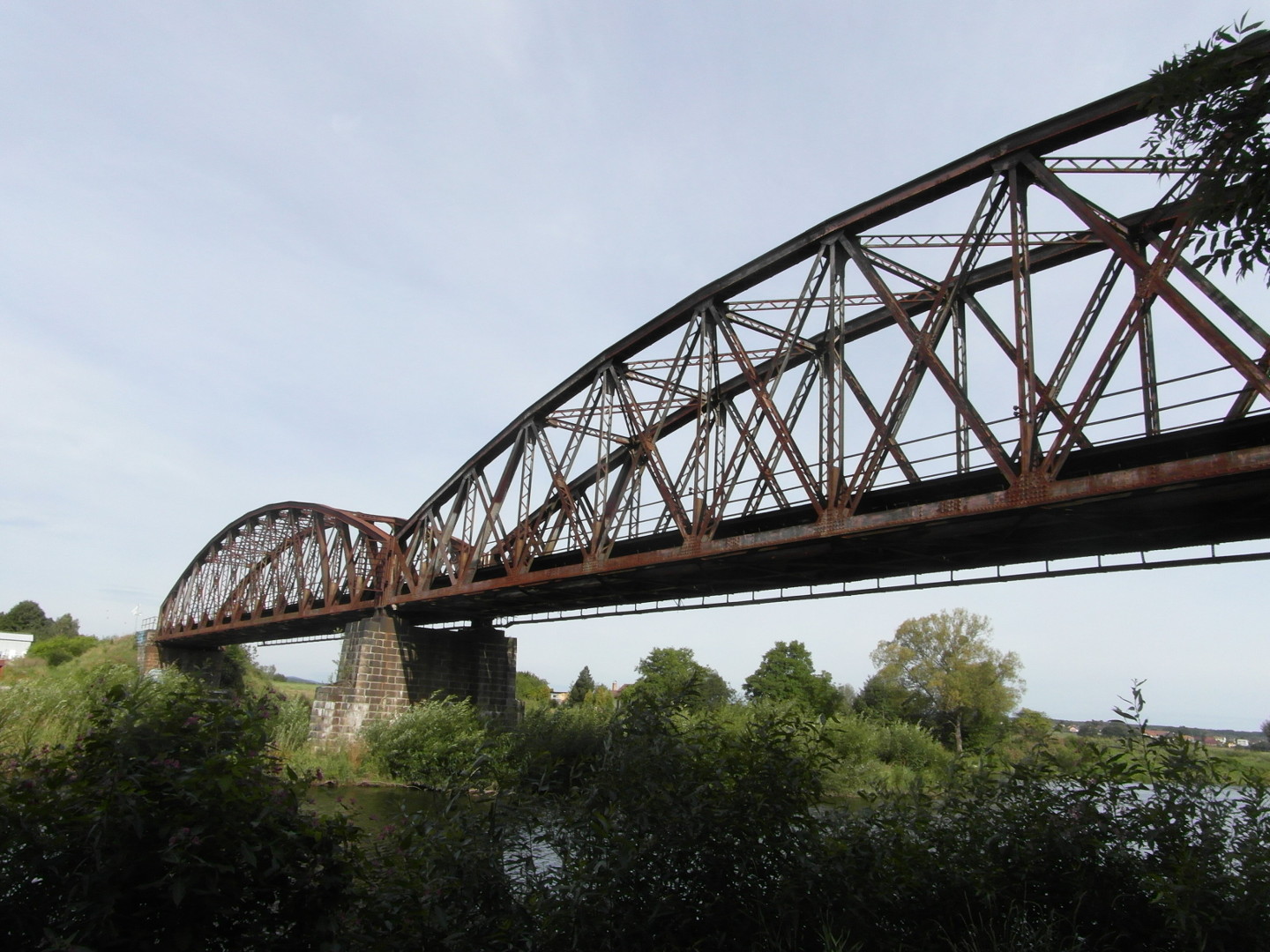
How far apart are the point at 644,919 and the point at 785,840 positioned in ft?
4.93

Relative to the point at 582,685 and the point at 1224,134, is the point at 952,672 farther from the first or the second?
the point at 582,685

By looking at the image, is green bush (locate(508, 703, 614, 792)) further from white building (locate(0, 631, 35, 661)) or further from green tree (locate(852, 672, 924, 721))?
white building (locate(0, 631, 35, 661))

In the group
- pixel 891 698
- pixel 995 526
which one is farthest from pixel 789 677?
pixel 995 526

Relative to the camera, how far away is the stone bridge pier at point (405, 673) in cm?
3281

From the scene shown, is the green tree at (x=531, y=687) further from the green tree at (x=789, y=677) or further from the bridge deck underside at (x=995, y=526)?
the bridge deck underside at (x=995, y=526)

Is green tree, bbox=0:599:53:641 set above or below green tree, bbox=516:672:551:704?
above

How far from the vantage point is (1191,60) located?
707 centimetres

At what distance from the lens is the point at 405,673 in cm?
3484

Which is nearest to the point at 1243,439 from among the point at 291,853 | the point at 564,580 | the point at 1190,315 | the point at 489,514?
the point at 1190,315

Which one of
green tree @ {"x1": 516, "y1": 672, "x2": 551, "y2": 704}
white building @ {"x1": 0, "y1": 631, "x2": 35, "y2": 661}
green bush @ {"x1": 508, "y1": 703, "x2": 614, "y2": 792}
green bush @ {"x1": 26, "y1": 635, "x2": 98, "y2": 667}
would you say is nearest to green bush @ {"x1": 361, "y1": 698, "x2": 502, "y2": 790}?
green bush @ {"x1": 508, "y1": 703, "x2": 614, "y2": 792}

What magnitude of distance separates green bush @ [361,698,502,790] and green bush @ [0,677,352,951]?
2290 cm

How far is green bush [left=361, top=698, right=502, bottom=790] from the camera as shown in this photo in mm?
29469

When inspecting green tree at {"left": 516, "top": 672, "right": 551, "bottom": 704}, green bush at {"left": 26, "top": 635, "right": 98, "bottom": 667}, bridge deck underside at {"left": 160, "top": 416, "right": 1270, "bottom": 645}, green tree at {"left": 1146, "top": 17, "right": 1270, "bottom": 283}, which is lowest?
green tree at {"left": 516, "top": 672, "right": 551, "bottom": 704}

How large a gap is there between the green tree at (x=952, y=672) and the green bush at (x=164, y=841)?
194ft
